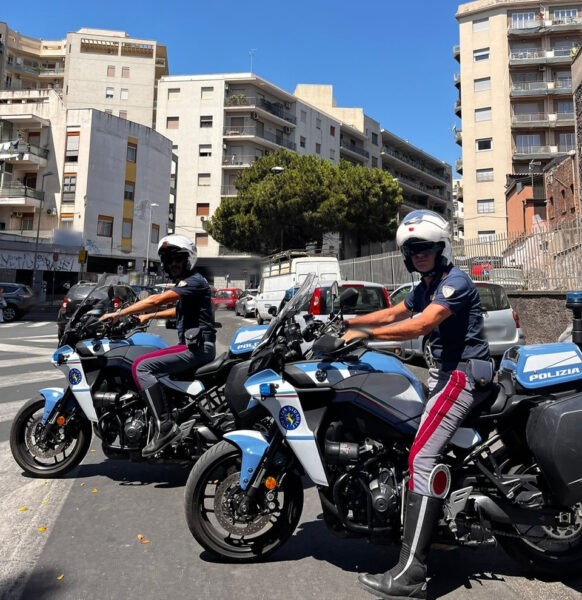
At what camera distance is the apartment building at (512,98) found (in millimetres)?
47031

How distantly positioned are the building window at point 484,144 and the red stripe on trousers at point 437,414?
51470mm

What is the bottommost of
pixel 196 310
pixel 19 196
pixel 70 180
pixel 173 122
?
pixel 196 310

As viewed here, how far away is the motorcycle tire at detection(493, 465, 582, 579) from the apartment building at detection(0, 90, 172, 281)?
38753 millimetres

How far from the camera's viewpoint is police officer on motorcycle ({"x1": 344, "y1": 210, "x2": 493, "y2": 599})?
8.27 feet

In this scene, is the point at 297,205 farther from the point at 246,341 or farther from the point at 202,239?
the point at 246,341

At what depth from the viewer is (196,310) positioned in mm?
4289

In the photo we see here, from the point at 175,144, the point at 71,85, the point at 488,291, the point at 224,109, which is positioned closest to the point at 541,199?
the point at 488,291

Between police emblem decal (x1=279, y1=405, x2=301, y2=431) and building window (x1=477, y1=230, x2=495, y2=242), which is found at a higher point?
building window (x1=477, y1=230, x2=495, y2=242)

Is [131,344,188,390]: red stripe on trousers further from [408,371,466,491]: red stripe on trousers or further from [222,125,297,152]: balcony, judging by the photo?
[222,125,297,152]: balcony

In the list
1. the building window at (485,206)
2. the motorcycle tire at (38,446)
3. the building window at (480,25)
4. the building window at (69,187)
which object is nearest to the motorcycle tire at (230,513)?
the motorcycle tire at (38,446)

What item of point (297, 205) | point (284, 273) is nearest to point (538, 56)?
point (297, 205)

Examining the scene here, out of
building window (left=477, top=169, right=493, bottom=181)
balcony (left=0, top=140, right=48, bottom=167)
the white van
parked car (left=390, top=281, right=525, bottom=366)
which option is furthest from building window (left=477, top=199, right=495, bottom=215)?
parked car (left=390, top=281, right=525, bottom=366)

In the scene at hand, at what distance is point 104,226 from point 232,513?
42.3 meters

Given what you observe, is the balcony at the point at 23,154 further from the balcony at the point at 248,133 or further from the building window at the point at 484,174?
the building window at the point at 484,174
